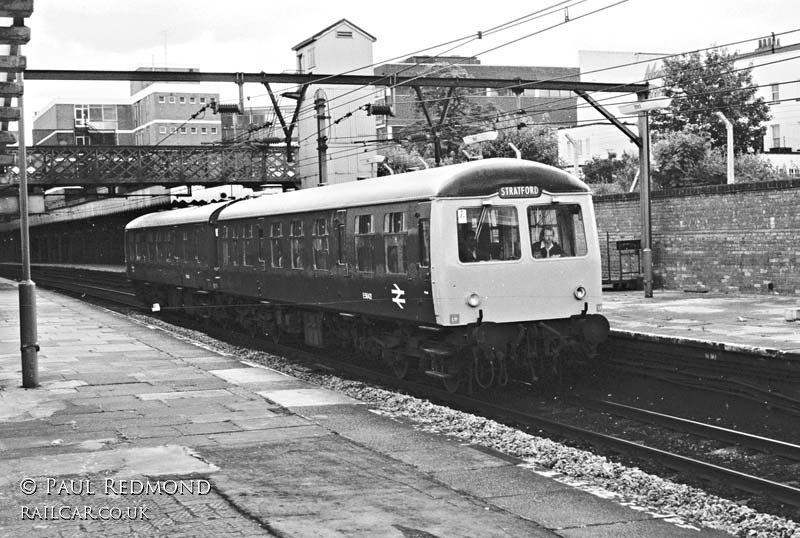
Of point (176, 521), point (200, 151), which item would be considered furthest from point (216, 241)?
point (200, 151)

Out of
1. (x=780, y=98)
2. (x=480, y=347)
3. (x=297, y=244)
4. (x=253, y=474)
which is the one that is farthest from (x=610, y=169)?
(x=253, y=474)

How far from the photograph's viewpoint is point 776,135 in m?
63.3

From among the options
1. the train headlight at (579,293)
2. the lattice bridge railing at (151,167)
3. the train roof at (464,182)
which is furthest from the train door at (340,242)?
the lattice bridge railing at (151,167)

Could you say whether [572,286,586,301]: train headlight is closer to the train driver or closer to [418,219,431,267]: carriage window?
the train driver

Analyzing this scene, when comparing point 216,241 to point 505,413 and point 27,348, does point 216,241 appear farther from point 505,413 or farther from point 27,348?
point 505,413

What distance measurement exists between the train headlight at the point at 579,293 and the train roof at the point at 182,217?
11482 mm

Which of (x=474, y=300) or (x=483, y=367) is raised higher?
(x=474, y=300)

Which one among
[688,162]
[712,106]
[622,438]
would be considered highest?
[712,106]

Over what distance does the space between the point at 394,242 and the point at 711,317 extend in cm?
663

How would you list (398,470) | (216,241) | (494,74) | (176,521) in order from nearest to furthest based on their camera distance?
(176,521) → (398,470) → (216,241) → (494,74)

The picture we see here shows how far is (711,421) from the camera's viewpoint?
1291cm

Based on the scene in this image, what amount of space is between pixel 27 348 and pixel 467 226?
5754 millimetres

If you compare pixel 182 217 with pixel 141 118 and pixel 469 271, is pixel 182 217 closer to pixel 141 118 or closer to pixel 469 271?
pixel 469 271

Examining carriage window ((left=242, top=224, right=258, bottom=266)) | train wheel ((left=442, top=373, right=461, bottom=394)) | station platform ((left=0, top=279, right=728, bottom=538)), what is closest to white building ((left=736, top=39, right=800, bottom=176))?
carriage window ((left=242, top=224, right=258, bottom=266))
